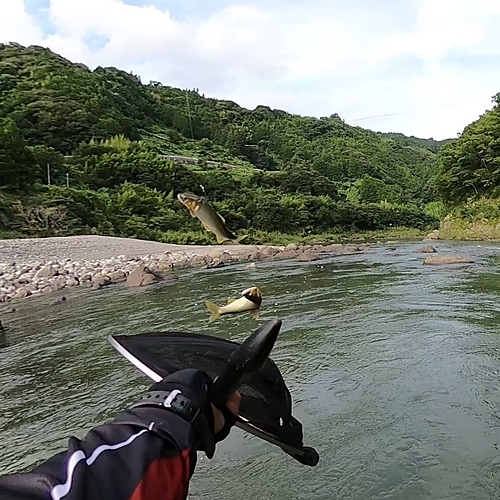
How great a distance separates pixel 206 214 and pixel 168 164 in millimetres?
24776

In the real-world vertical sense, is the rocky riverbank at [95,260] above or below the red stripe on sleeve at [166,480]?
below

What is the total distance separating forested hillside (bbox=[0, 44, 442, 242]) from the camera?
2841 cm

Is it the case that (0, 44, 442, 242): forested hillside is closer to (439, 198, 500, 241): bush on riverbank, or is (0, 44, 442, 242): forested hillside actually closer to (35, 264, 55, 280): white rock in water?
(439, 198, 500, 241): bush on riverbank

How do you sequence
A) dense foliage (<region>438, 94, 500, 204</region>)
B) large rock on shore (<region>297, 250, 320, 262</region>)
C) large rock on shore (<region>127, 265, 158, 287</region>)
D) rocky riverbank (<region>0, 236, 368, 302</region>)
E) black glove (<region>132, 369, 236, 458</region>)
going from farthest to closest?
dense foliage (<region>438, 94, 500, 204</region>) < large rock on shore (<region>297, 250, 320, 262</region>) < rocky riverbank (<region>0, 236, 368, 302</region>) < large rock on shore (<region>127, 265, 158, 287</region>) < black glove (<region>132, 369, 236, 458</region>)

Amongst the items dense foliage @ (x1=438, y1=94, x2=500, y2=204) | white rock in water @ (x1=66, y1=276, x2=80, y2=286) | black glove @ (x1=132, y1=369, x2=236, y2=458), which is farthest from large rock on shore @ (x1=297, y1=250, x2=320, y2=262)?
black glove @ (x1=132, y1=369, x2=236, y2=458)

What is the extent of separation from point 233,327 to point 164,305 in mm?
3464

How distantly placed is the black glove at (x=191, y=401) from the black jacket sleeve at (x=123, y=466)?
0.7 inches

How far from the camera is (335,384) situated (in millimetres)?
5719

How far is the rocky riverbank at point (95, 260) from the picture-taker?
51.4 feet

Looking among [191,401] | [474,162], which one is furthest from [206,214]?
[474,162]

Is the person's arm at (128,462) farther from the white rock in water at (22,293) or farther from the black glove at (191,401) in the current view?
the white rock in water at (22,293)

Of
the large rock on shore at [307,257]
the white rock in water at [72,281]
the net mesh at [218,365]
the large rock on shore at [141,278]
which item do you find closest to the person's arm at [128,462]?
the net mesh at [218,365]

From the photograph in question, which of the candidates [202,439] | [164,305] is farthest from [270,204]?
[202,439]

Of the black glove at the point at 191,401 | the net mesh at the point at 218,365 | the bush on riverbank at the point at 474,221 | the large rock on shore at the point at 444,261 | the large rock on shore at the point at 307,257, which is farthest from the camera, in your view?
the bush on riverbank at the point at 474,221
